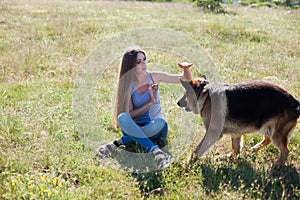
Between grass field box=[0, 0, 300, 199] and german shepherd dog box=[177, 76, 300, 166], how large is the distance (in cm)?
31

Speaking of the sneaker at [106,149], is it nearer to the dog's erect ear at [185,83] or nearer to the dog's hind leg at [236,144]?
the dog's erect ear at [185,83]

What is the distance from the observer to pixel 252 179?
4.03 meters

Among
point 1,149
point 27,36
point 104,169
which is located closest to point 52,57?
point 27,36

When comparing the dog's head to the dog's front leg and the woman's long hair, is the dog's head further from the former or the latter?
the woman's long hair

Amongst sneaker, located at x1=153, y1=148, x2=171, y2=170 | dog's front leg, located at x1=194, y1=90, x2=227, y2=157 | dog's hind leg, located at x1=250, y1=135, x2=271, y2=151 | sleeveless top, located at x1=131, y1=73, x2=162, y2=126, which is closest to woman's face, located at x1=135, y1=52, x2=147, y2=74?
sleeveless top, located at x1=131, y1=73, x2=162, y2=126

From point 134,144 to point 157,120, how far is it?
1.61 feet

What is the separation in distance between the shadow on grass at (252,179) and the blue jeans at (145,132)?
766mm

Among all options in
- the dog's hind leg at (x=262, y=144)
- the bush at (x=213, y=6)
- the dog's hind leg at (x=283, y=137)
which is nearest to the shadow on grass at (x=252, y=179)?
the dog's hind leg at (x=283, y=137)

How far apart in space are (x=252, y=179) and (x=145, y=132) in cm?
156

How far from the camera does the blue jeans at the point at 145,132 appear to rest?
4.57 meters

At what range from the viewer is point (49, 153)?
4.41m

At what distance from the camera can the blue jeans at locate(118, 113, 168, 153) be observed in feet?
15.0

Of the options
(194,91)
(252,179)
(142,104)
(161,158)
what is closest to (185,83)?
(194,91)

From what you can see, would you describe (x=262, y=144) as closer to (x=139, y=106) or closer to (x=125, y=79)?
(x=139, y=106)
